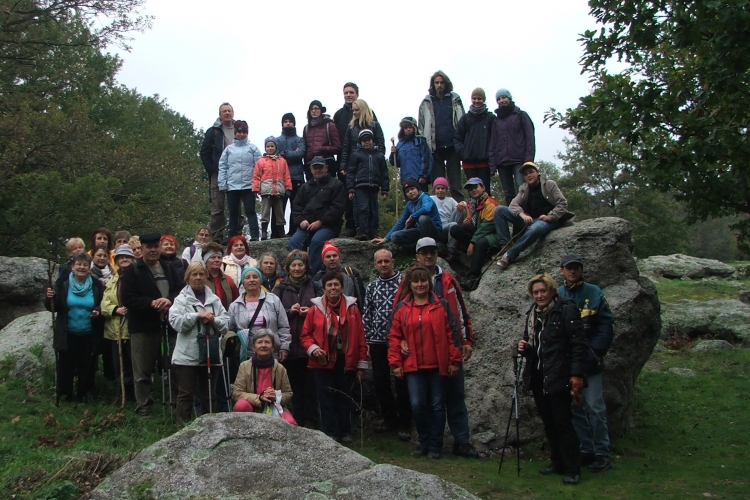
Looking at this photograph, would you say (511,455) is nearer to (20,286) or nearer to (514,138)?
(514,138)

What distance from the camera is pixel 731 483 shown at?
7.65m

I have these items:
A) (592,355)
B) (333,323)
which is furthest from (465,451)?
(333,323)

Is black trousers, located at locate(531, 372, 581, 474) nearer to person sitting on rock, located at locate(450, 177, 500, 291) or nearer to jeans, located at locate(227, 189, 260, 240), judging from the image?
person sitting on rock, located at locate(450, 177, 500, 291)

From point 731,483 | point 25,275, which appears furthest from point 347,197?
point 731,483

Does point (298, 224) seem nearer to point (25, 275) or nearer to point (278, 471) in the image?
point (25, 275)

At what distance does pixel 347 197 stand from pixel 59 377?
5.59m

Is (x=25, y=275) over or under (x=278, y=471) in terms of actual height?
over

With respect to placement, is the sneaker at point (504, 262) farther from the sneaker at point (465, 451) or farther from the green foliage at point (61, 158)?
the green foliage at point (61, 158)

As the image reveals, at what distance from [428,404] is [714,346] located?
8.80 metres

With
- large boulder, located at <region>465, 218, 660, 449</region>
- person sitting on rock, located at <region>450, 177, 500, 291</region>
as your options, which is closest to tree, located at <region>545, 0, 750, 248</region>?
large boulder, located at <region>465, 218, 660, 449</region>

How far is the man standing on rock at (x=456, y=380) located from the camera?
8203mm

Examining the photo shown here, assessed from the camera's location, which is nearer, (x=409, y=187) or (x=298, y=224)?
(x=409, y=187)

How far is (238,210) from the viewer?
14.0 metres

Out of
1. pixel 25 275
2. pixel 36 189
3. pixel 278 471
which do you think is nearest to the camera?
pixel 278 471
